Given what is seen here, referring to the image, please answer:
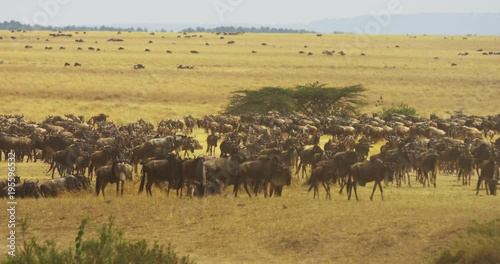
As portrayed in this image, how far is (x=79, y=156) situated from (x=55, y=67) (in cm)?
5455

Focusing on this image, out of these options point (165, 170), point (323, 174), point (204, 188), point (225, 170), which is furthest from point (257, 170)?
point (165, 170)

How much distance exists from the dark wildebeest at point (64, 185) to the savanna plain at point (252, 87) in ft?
1.58

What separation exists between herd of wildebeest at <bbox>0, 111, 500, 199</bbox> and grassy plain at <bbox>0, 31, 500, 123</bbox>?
14841 millimetres

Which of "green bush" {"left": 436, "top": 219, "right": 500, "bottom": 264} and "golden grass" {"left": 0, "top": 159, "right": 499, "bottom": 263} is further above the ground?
"green bush" {"left": 436, "top": 219, "right": 500, "bottom": 264}

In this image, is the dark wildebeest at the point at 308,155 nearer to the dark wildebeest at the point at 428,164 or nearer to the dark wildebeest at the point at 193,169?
the dark wildebeest at the point at 428,164

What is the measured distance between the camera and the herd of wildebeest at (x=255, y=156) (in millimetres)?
21359

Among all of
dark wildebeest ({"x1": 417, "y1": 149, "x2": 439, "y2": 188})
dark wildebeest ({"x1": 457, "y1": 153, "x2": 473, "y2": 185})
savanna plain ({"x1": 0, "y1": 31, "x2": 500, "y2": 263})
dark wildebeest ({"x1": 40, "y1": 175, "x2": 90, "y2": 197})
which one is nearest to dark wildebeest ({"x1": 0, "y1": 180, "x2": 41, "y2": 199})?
dark wildebeest ({"x1": 40, "y1": 175, "x2": 90, "y2": 197})

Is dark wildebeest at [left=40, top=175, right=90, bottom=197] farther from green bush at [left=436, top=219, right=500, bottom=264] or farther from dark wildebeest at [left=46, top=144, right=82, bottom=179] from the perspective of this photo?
green bush at [left=436, top=219, right=500, bottom=264]

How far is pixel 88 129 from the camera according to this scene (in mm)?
34938

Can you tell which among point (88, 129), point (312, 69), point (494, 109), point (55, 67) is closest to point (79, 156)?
point (88, 129)

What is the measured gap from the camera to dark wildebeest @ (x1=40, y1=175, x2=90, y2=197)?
70.0 ft

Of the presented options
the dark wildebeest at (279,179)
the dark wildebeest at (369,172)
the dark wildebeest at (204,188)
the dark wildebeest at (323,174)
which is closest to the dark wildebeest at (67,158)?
the dark wildebeest at (204,188)

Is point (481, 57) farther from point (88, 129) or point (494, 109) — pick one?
point (88, 129)

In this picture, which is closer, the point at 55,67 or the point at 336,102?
the point at 336,102
